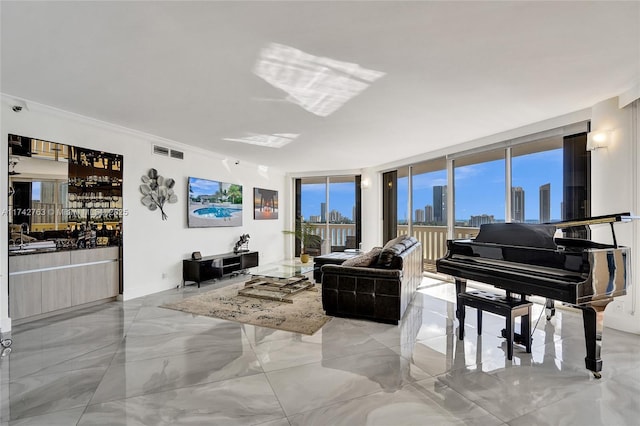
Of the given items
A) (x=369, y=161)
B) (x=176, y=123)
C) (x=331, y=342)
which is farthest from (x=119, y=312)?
(x=369, y=161)

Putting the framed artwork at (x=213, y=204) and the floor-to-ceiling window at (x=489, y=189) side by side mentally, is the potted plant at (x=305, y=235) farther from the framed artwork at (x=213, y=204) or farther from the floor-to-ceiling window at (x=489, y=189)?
the floor-to-ceiling window at (x=489, y=189)

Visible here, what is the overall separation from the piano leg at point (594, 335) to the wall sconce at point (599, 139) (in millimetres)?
2184

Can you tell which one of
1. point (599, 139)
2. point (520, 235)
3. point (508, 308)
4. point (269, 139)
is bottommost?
point (508, 308)

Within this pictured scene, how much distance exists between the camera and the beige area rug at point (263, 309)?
11.4ft

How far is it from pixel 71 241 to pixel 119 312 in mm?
1094

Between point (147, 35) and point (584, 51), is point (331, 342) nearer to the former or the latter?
point (147, 35)

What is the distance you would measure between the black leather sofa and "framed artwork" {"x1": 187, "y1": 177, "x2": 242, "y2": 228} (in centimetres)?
320

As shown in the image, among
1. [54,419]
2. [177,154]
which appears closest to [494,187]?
[177,154]

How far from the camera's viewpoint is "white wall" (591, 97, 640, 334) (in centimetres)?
329

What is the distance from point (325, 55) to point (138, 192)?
12.4 ft

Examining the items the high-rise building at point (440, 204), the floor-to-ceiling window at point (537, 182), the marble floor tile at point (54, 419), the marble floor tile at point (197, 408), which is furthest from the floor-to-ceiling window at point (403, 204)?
the marble floor tile at point (54, 419)

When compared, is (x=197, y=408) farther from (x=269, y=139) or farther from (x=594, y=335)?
(x=269, y=139)

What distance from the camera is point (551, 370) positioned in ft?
8.04

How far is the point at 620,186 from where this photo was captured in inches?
134
